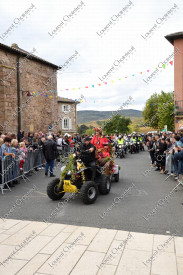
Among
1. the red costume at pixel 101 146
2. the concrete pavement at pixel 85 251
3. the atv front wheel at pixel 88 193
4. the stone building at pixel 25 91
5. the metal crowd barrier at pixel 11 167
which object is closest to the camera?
the concrete pavement at pixel 85 251

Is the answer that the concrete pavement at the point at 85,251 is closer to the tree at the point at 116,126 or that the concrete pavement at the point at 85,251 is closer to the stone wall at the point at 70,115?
the stone wall at the point at 70,115

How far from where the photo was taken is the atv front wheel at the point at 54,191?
710 centimetres

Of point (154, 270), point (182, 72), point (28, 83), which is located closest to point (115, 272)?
point (154, 270)

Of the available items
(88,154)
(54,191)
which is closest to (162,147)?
(88,154)

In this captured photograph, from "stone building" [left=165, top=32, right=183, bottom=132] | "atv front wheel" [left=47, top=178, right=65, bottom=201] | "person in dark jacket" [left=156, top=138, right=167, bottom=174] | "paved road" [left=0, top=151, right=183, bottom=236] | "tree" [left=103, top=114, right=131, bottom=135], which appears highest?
"stone building" [left=165, top=32, right=183, bottom=132]

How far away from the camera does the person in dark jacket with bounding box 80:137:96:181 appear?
24.2 feet

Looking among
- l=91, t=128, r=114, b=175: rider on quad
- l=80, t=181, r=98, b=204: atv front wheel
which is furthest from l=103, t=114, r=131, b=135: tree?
l=80, t=181, r=98, b=204: atv front wheel

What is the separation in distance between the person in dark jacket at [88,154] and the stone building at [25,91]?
12651mm

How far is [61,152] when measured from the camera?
16.9 metres

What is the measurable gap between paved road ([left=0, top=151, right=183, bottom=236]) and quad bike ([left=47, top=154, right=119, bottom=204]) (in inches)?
9.1

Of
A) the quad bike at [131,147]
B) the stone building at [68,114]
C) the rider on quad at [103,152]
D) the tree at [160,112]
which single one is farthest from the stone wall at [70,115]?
the rider on quad at [103,152]

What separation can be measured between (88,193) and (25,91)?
16.1 meters

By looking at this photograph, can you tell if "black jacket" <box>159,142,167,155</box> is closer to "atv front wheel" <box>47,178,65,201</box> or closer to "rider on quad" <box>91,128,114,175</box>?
"rider on quad" <box>91,128,114,175</box>

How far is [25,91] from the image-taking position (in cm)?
2112
